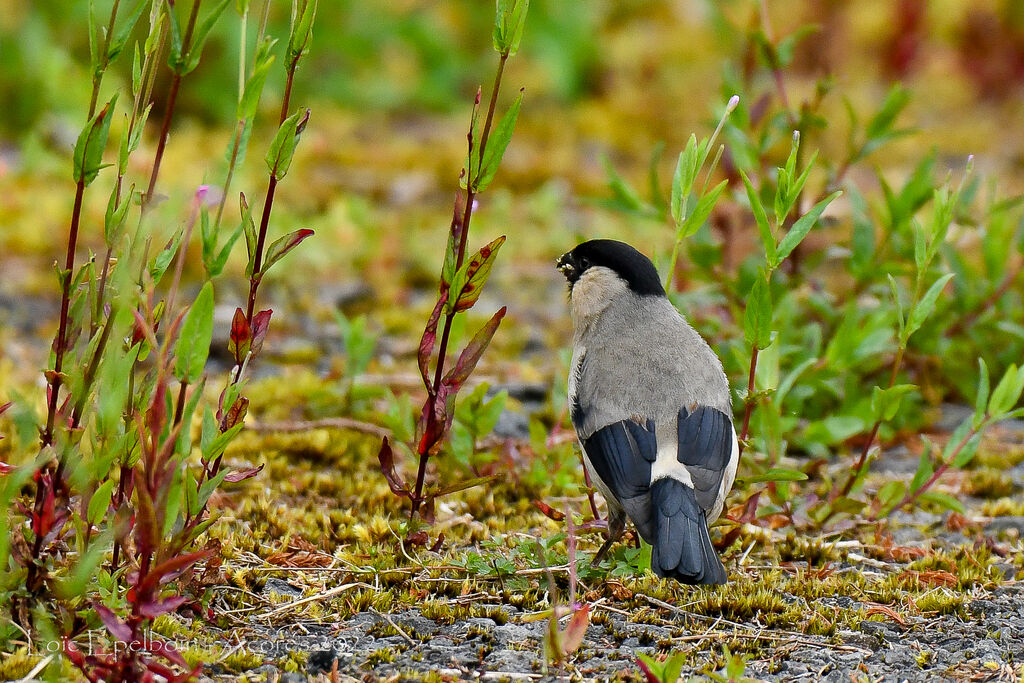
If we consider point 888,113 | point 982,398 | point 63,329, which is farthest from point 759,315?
point 63,329

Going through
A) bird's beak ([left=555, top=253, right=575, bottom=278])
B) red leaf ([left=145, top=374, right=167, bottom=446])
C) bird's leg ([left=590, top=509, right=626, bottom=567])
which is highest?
bird's beak ([left=555, top=253, right=575, bottom=278])

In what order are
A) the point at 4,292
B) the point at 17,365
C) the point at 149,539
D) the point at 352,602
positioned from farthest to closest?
the point at 4,292
the point at 17,365
the point at 352,602
the point at 149,539

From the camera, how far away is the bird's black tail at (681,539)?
9.87 feet

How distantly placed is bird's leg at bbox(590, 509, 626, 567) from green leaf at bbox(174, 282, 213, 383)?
155 cm

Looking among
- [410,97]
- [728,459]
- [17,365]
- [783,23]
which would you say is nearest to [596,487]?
[728,459]

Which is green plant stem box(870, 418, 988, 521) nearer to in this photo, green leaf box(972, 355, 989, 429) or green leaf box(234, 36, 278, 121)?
green leaf box(972, 355, 989, 429)

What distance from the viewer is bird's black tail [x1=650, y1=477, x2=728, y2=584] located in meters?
3.01

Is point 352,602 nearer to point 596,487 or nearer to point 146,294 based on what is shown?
point 596,487

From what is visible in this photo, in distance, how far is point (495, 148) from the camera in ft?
9.94

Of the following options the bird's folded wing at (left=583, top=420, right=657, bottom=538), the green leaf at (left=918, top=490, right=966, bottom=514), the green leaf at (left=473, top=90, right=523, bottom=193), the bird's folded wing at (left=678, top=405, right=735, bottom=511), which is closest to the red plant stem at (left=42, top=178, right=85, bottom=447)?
the green leaf at (left=473, top=90, right=523, bottom=193)

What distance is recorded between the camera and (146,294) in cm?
246

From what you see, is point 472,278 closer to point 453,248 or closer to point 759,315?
point 453,248

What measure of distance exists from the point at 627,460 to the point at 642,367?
0.45 m

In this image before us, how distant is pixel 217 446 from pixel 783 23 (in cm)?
828
